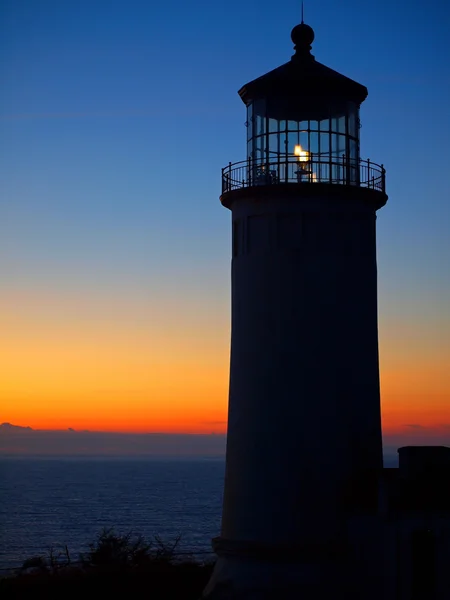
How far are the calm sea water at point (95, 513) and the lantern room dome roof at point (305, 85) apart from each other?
37.8 meters

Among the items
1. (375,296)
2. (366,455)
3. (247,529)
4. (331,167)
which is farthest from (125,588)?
(331,167)

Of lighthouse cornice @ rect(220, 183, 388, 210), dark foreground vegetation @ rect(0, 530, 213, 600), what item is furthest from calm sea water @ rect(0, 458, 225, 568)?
lighthouse cornice @ rect(220, 183, 388, 210)

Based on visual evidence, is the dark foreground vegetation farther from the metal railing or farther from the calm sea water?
the calm sea water

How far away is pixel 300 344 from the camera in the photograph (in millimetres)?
20281

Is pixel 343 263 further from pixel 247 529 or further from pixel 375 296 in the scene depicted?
pixel 247 529

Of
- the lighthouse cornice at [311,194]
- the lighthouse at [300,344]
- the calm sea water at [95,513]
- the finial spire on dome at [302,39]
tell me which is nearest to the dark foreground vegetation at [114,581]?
the lighthouse at [300,344]

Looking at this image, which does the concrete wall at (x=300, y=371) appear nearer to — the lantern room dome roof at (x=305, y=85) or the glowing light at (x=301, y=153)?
the glowing light at (x=301, y=153)

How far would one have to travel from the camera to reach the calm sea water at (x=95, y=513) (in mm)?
67000

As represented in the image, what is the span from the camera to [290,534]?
19.9 meters

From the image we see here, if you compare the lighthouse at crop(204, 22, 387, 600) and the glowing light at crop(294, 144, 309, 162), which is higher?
the glowing light at crop(294, 144, 309, 162)

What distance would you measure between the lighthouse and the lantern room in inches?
1.0

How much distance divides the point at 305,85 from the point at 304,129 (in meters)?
0.95

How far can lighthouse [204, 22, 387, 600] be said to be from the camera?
19.9 m

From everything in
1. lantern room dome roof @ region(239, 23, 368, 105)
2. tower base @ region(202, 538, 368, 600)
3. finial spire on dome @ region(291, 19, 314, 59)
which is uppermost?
finial spire on dome @ region(291, 19, 314, 59)
